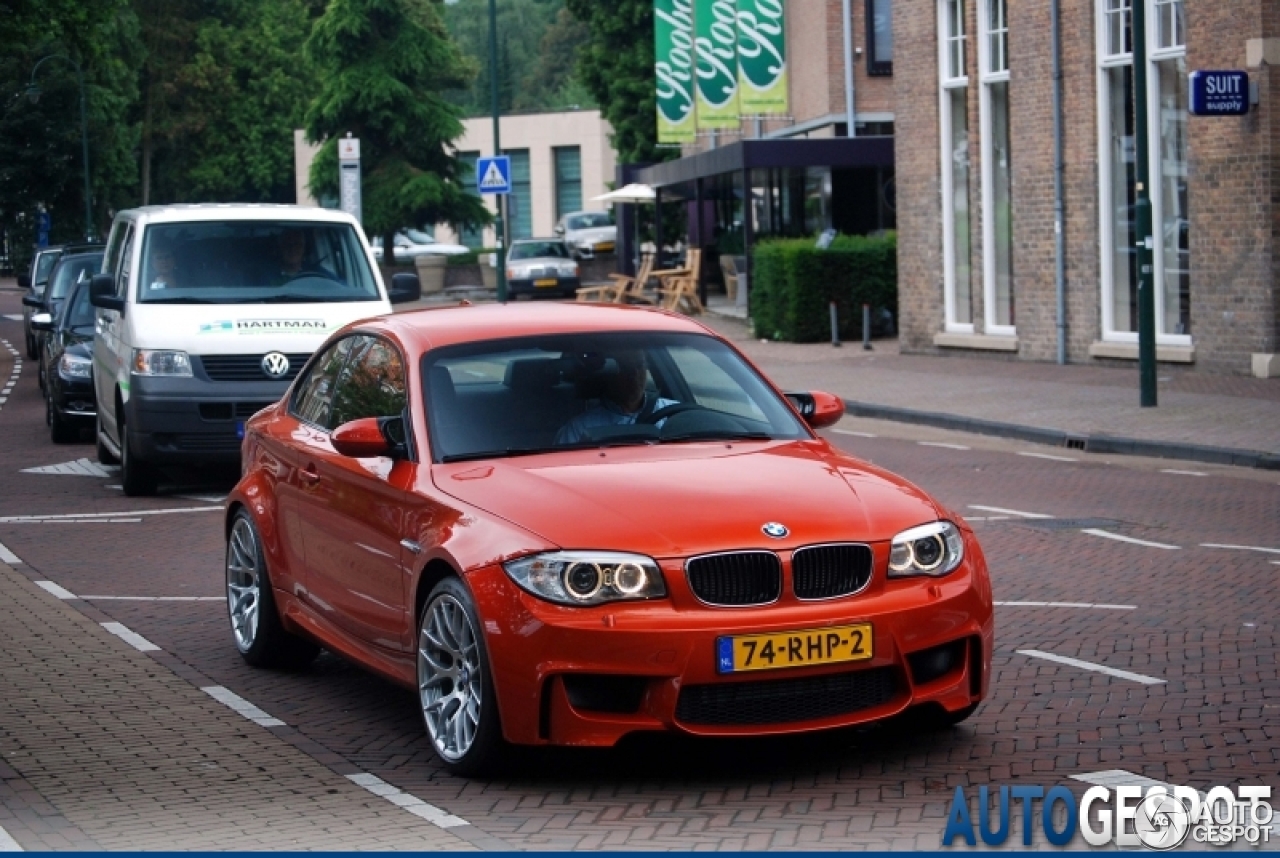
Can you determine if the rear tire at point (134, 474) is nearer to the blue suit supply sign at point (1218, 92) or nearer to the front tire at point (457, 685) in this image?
the front tire at point (457, 685)

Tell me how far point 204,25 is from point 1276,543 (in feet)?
249

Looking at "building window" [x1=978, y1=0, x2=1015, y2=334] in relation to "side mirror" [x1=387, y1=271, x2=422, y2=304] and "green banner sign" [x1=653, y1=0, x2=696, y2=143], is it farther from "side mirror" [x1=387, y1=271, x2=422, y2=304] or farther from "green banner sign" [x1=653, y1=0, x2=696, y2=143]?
"green banner sign" [x1=653, y1=0, x2=696, y2=143]

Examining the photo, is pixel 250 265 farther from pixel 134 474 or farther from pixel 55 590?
pixel 55 590

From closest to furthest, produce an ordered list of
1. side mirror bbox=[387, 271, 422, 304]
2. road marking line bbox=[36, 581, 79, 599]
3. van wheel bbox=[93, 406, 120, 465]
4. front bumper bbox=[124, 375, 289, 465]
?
1. road marking line bbox=[36, 581, 79, 599]
2. front bumper bbox=[124, 375, 289, 465]
3. side mirror bbox=[387, 271, 422, 304]
4. van wheel bbox=[93, 406, 120, 465]

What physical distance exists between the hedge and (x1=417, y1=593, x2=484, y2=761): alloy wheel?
25.0 metres

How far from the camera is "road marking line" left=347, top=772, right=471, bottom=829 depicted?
6098 mm

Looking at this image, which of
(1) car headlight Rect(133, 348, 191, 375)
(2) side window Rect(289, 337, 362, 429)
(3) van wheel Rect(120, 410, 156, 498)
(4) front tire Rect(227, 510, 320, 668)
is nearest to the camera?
(2) side window Rect(289, 337, 362, 429)

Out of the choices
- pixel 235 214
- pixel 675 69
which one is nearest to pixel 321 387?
pixel 235 214

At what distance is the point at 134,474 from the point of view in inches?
595

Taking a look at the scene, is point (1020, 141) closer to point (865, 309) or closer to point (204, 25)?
point (865, 309)

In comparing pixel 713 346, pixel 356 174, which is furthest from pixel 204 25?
pixel 713 346

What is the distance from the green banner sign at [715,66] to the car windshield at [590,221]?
107 feet

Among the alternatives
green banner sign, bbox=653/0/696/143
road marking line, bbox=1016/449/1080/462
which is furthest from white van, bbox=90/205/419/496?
green banner sign, bbox=653/0/696/143

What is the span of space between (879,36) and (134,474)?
28.3m
